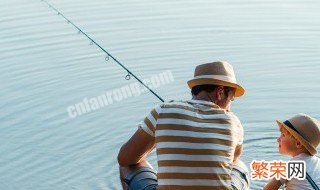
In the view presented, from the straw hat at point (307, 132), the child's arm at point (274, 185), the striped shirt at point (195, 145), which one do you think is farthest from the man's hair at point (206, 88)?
the child's arm at point (274, 185)

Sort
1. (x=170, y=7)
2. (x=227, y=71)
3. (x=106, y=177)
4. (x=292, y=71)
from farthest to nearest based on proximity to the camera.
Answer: (x=170, y=7) < (x=292, y=71) < (x=106, y=177) < (x=227, y=71)

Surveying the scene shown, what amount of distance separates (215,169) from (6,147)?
13.2 ft

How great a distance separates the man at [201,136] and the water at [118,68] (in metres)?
2.02

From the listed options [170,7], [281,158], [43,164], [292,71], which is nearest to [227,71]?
[281,158]

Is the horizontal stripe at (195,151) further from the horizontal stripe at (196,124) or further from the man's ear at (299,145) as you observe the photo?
the man's ear at (299,145)

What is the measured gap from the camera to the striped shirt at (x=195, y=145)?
A: 3.35 m

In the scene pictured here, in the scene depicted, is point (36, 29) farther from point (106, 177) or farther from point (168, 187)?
point (168, 187)

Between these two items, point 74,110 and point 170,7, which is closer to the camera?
point 74,110

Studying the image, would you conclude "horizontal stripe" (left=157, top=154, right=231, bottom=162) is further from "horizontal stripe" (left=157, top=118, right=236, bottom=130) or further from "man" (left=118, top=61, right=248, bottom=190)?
"horizontal stripe" (left=157, top=118, right=236, bottom=130)

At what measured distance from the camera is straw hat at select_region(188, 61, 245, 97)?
360 cm

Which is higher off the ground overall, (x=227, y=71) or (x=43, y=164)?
(x=227, y=71)

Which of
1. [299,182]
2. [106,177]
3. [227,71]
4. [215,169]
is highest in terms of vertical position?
[227,71]

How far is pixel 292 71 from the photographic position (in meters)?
8.77

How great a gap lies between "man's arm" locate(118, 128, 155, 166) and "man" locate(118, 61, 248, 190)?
2 cm
